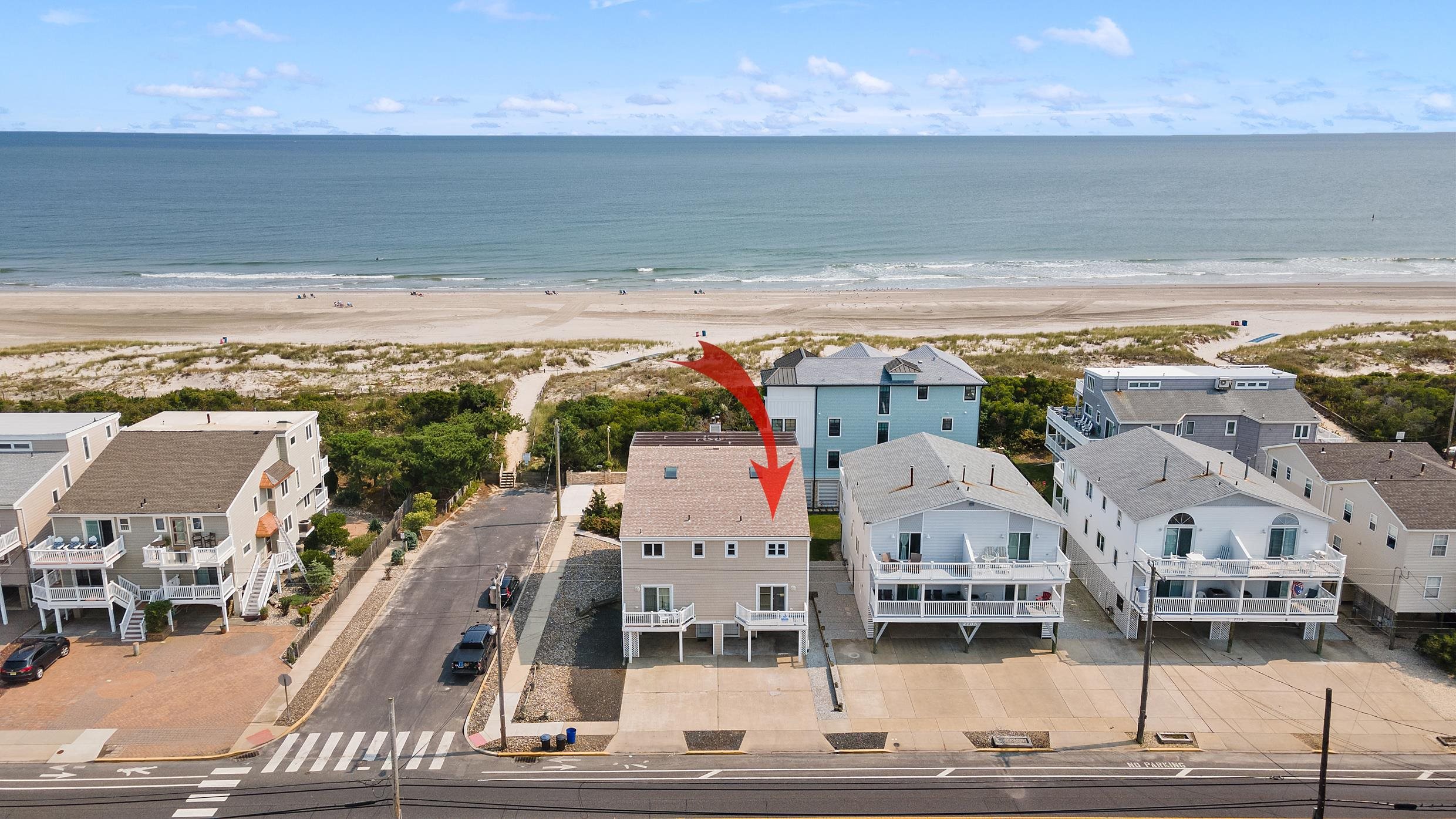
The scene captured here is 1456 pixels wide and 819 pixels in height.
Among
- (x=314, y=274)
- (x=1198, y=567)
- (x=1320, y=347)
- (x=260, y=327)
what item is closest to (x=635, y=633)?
(x=1198, y=567)

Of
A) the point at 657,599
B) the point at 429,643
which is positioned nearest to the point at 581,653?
the point at 657,599

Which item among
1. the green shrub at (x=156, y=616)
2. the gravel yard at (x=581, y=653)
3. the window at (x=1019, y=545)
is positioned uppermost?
the window at (x=1019, y=545)

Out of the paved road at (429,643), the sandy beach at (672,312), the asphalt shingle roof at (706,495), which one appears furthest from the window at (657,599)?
the sandy beach at (672,312)

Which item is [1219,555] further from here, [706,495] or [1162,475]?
→ [706,495]

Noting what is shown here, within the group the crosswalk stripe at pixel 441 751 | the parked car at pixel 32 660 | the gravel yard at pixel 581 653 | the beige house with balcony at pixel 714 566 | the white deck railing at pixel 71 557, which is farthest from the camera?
the white deck railing at pixel 71 557

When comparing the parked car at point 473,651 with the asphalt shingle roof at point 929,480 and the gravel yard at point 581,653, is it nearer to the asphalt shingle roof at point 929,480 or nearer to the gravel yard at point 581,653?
the gravel yard at point 581,653

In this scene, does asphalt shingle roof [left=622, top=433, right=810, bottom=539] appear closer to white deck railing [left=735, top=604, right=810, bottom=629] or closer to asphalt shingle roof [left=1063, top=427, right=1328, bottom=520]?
white deck railing [left=735, top=604, right=810, bottom=629]

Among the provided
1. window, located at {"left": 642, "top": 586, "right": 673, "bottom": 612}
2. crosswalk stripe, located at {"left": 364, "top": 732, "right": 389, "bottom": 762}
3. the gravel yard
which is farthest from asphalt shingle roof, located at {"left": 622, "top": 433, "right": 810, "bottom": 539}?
crosswalk stripe, located at {"left": 364, "top": 732, "right": 389, "bottom": 762}

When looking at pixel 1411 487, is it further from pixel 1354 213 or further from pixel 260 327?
pixel 1354 213
